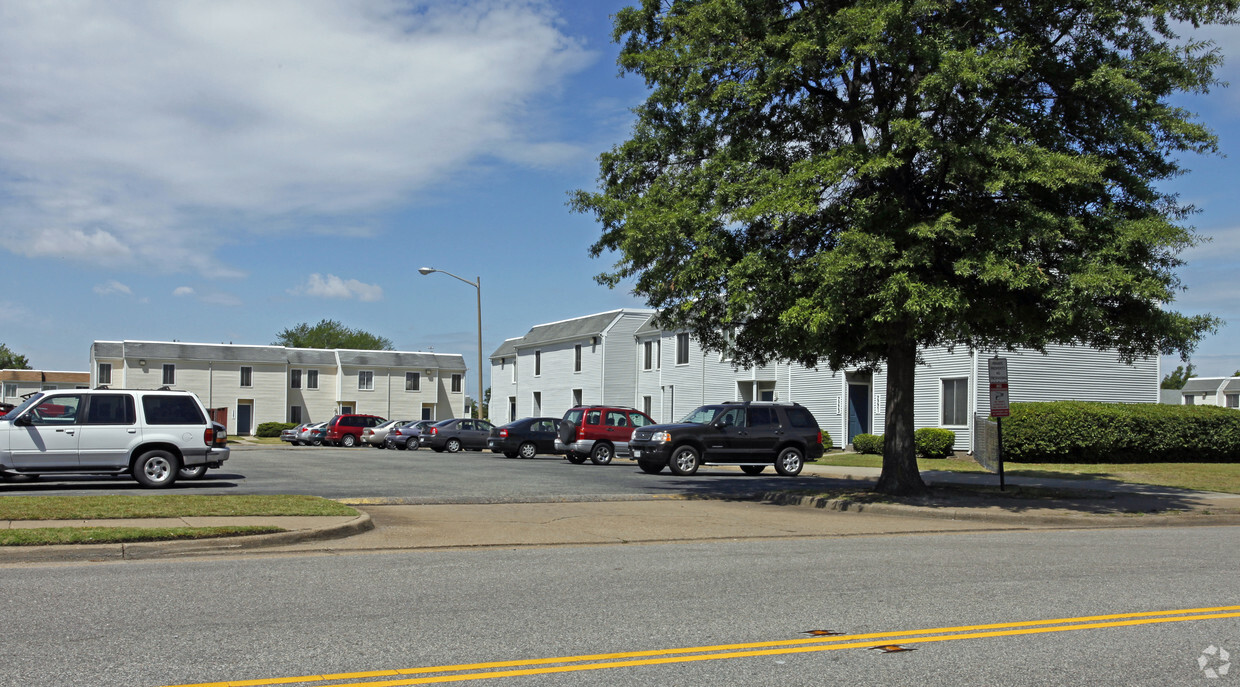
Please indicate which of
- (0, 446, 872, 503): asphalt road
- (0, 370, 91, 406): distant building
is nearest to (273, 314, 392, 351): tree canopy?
(0, 370, 91, 406): distant building

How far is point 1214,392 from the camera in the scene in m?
71.1

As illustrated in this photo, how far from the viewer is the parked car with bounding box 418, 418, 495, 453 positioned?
39.7 metres

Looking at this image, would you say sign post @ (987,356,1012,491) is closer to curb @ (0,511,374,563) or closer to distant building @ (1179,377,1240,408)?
curb @ (0,511,374,563)

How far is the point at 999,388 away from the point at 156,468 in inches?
566

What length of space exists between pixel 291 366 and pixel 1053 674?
6763cm

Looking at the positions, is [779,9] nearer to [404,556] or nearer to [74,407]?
[404,556]

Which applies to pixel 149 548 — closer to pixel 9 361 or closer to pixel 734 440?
pixel 734 440

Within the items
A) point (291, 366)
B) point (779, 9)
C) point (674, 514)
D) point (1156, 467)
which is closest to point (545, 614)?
point (674, 514)

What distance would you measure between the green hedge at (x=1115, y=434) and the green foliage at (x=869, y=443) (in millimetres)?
5006

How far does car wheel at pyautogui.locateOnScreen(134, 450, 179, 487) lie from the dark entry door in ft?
77.7

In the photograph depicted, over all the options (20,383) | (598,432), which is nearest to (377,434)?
(598,432)

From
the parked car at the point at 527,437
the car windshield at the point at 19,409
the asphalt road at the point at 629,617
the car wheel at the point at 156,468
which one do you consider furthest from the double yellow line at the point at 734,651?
the parked car at the point at 527,437

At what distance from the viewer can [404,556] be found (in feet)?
34.9

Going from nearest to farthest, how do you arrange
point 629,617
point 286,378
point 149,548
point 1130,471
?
1. point 629,617
2. point 149,548
3. point 1130,471
4. point 286,378
